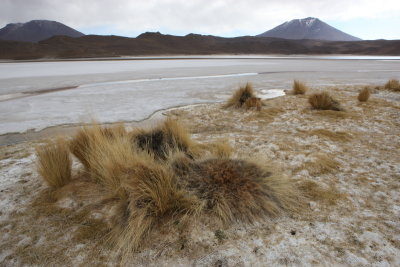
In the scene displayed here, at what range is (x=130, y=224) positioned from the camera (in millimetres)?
1626

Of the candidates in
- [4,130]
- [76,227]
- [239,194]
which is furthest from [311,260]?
[4,130]

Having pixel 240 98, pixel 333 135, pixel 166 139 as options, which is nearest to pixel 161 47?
pixel 240 98

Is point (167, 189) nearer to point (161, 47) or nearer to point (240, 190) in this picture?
point (240, 190)

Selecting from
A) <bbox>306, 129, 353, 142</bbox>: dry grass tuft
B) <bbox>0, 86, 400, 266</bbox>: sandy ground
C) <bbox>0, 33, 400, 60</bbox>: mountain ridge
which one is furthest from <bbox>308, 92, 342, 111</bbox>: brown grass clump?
<bbox>0, 33, 400, 60</bbox>: mountain ridge

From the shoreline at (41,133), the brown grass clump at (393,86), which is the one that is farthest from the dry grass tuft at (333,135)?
the brown grass clump at (393,86)

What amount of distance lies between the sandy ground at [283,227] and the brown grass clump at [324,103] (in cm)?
188

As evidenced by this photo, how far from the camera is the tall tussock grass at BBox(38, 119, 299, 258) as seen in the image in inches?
68.4

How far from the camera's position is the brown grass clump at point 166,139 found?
9.18 feet

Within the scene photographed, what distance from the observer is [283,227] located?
173 cm

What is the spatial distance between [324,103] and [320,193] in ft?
11.7

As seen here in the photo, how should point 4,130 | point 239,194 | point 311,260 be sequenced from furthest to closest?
point 4,130 → point 239,194 → point 311,260

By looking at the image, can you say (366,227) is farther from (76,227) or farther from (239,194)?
(76,227)

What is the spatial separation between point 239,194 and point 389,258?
36.6 inches

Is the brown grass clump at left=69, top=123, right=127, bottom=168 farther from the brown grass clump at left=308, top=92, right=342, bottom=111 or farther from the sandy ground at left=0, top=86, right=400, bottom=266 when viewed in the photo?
the brown grass clump at left=308, top=92, right=342, bottom=111
